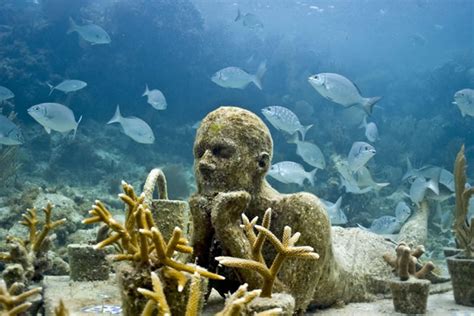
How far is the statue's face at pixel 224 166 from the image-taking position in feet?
11.5

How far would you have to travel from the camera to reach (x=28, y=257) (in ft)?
11.9

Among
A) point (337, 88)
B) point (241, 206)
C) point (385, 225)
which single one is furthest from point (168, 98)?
point (241, 206)

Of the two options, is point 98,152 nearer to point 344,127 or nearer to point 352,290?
point 344,127

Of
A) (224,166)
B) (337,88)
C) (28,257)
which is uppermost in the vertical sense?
(224,166)

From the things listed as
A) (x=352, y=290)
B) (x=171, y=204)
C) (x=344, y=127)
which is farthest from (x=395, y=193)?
(x=171, y=204)

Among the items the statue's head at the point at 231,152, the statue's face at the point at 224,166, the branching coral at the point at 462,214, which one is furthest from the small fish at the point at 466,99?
the statue's face at the point at 224,166

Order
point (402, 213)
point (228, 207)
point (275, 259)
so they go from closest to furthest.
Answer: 1. point (275, 259)
2. point (228, 207)
3. point (402, 213)

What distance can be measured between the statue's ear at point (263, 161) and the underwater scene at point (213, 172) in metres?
0.01

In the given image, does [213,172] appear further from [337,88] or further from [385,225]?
[385,225]

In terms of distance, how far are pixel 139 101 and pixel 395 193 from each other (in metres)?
13.9

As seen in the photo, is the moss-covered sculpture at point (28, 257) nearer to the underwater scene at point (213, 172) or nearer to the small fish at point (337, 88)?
the underwater scene at point (213, 172)

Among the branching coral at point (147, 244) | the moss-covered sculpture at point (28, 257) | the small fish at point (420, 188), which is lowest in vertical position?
the small fish at point (420, 188)

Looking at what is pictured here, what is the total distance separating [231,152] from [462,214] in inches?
127

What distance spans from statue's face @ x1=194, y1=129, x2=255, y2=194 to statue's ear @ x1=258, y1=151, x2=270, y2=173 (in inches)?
2.6
